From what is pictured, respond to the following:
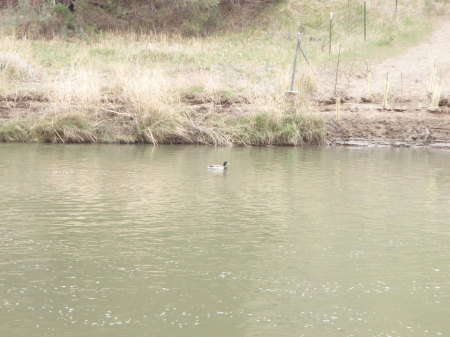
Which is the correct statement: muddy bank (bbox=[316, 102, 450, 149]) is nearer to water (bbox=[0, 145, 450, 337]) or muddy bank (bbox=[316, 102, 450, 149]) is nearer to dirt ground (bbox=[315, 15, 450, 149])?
dirt ground (bbox=[315, 15, 450, 149])

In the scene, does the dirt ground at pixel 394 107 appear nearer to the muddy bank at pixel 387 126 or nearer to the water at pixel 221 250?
the muddy bank at pixel 387 126

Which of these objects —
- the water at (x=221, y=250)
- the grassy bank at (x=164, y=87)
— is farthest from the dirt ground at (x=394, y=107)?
the water at (x=221, y=250)

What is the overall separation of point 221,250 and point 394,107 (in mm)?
14264

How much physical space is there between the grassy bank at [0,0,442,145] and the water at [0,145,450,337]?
379cm

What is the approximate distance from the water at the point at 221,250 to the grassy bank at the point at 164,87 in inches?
149

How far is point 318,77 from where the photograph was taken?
25.4m

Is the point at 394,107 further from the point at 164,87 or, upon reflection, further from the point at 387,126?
the point at 164,87

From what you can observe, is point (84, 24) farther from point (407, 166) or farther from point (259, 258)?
point (259, 258)

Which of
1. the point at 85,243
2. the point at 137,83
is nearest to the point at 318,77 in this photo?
the point at 137,83

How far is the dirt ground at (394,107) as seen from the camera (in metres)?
22.9

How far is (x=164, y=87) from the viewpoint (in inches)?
893

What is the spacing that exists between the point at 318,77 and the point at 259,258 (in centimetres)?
1570

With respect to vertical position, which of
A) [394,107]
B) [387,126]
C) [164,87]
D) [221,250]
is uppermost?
[164,87]

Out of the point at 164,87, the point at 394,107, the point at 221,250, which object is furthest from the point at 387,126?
the point at 221,250
